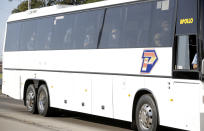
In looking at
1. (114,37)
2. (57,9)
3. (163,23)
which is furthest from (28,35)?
(163,23)

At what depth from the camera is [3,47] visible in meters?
21.3

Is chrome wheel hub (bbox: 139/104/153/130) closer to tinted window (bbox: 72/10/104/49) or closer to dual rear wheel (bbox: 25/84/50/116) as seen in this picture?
tinted window (bbox: 72/10/104/49)

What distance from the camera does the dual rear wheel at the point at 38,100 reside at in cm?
1800

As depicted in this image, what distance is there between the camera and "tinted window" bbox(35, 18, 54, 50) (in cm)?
1802

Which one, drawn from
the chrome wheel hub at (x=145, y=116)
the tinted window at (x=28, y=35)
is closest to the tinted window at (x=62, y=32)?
the tinted window at (x=28, y=35)

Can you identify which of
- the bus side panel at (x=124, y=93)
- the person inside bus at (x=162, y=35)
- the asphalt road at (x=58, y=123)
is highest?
the person inside bus at (x=162, y=35)

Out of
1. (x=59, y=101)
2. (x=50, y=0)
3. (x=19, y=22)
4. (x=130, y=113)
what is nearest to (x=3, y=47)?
(x=19, y=22)

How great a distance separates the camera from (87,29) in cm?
1567

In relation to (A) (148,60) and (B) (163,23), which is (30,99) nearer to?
(A) (148,60)

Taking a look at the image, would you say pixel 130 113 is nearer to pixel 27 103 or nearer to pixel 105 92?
pixel 105 92

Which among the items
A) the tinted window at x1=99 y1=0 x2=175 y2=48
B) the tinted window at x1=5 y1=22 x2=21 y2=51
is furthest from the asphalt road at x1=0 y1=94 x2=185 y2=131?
the tinted window at x1=5 y1=22 x2=21 y2=51

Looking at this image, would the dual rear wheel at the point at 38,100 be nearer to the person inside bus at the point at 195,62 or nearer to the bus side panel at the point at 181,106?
the bus side panel at the point at 181,106

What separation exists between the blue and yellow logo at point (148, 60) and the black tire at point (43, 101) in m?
5.98

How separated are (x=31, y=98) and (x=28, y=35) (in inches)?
92.3
